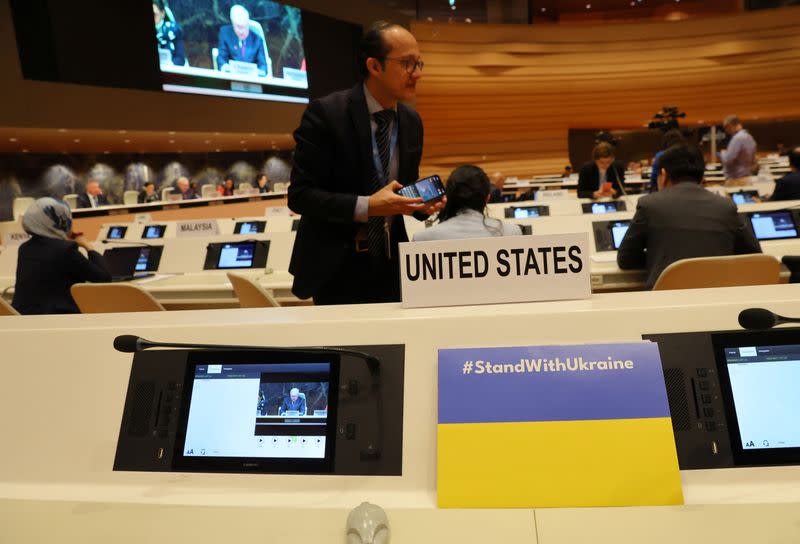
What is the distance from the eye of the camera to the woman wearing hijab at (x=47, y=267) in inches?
Result: 132

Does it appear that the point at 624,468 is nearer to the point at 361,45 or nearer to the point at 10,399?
the point at 10,399

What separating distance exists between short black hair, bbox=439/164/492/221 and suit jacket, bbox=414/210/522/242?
33mm

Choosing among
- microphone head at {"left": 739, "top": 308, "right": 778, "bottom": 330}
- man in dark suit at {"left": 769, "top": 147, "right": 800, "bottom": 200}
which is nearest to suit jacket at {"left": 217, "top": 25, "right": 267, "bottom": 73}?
man in dark suit at {"left": 769, "top": 147, "right": 800, "bottom": 200}

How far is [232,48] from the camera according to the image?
1106cm

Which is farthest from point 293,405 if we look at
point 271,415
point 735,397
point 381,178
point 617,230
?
point 617,230

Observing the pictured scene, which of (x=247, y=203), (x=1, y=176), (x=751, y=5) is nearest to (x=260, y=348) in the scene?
(x=1, y=176)

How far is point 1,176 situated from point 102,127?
2302mm

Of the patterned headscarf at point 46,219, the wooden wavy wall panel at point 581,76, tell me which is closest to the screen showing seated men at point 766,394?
the patterned headscarf at point 46,219

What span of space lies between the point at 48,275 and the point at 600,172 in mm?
4882

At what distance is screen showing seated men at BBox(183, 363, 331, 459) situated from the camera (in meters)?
0.92

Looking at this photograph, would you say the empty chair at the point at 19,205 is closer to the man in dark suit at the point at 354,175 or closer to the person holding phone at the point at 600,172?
the person holding phone at the point at 600,172

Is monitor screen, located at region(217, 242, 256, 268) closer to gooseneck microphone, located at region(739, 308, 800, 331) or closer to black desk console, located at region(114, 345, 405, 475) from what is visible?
black desk console, located at region(114, 345, 405, 475)

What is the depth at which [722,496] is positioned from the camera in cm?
78

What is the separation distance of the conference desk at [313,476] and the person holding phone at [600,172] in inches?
209
